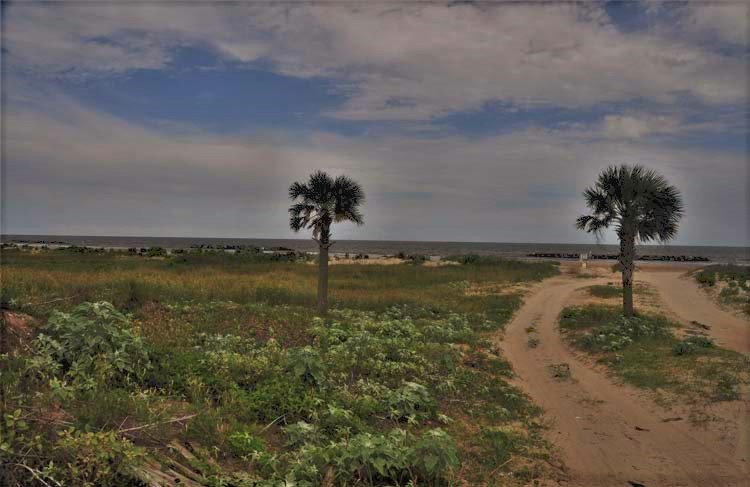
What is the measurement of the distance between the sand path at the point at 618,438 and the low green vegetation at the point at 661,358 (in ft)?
2.57

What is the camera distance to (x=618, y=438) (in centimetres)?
908

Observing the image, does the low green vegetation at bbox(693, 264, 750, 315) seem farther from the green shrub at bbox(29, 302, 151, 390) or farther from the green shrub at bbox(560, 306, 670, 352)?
the green shrub at bbox(29, 302, 151, 390)

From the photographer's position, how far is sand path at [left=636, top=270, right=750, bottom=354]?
17609 mm

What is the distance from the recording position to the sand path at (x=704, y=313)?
693 inches

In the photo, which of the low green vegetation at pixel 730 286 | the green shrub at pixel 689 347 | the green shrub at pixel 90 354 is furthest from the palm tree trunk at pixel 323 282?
the low green vegetation at pixel 730 286

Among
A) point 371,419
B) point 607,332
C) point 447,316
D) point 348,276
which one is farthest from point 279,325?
point 348,276

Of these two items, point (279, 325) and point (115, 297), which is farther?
point (115, 297)

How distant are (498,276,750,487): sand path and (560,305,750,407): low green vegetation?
0.78 meters

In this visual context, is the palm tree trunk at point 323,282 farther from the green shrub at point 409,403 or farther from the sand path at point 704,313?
the sand path at point 704,313

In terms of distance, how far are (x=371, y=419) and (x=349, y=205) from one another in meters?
12.9

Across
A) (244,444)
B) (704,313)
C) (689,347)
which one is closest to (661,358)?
(689,347)

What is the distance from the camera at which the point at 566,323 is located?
21.0 metres

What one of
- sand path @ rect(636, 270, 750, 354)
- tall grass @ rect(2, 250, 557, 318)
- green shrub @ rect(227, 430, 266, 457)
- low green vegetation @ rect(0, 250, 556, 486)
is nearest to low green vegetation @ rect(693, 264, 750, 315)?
sand path @ rect(636, 270, 750, 354)

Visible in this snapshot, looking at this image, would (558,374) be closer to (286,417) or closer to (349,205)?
(286,417)
